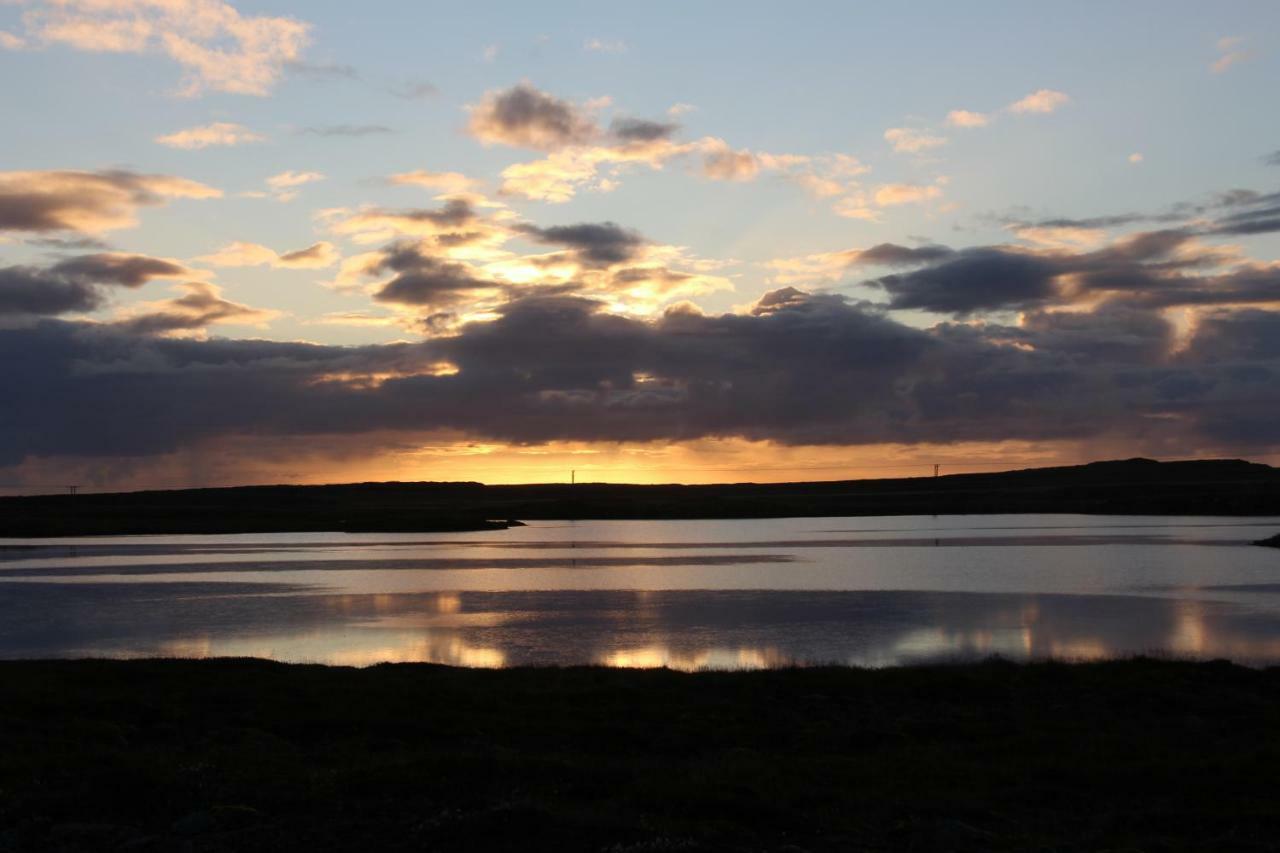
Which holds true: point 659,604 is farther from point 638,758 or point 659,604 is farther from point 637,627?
point 638,758

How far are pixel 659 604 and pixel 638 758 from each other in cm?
3795

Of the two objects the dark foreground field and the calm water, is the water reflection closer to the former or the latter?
the calm water

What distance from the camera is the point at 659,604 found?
60688 millimetres

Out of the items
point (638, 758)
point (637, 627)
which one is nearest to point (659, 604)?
point (637, 627)

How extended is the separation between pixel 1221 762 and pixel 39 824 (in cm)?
1935

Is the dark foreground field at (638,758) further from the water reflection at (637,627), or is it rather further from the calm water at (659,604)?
the calm water at (659,604)

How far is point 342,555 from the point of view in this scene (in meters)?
114

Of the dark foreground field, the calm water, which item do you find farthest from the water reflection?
the dark foreground field

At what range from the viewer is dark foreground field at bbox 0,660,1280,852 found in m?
16.2

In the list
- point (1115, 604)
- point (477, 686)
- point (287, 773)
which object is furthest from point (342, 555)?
point (287, 773)

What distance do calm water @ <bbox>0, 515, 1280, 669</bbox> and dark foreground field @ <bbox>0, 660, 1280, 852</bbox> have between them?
853 cm

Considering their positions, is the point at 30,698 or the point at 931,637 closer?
the point at 30,698

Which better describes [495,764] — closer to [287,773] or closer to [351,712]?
[287,773]

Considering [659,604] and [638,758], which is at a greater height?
[638,758]
